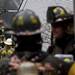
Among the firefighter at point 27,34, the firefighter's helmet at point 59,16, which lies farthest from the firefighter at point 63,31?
the firefighter at point 27,34

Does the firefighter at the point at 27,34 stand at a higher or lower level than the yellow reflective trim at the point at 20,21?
lower

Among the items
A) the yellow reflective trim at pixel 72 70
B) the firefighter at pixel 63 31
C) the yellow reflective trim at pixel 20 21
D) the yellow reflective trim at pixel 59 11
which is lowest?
the yellow reflective trim at pixel 72 70

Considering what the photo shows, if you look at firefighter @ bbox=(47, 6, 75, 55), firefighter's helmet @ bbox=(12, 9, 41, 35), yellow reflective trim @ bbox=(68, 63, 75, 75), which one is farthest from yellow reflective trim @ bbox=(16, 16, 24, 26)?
firefighter @ bbox=(47, 6, 75, 55)

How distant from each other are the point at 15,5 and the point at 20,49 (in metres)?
11.3

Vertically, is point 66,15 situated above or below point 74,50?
above

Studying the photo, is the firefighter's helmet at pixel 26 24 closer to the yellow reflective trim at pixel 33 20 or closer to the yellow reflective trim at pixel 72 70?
the yellow reflective trim at pixel 33 20

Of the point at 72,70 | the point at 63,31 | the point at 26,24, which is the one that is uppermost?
the point at 26,24

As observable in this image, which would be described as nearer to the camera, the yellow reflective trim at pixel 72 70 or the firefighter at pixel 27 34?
the yellow reflective trim at pixel 72 70

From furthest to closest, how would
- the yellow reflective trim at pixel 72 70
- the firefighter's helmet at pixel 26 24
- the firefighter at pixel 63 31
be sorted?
the firefighter at pixel 63 31, the firefighter's helmet at pixel 26 24, the yellow reflective trim at pixel 72 70

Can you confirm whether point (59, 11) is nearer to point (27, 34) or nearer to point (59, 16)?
point (59, 16)

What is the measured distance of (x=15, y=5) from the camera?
48.3 ft

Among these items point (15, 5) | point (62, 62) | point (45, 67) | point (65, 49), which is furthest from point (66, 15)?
point (15, 5)

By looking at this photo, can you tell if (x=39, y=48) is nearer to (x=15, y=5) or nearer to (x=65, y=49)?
(x=65, y=49)

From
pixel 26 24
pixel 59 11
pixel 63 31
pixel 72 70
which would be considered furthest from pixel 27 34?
pixel 59 11
